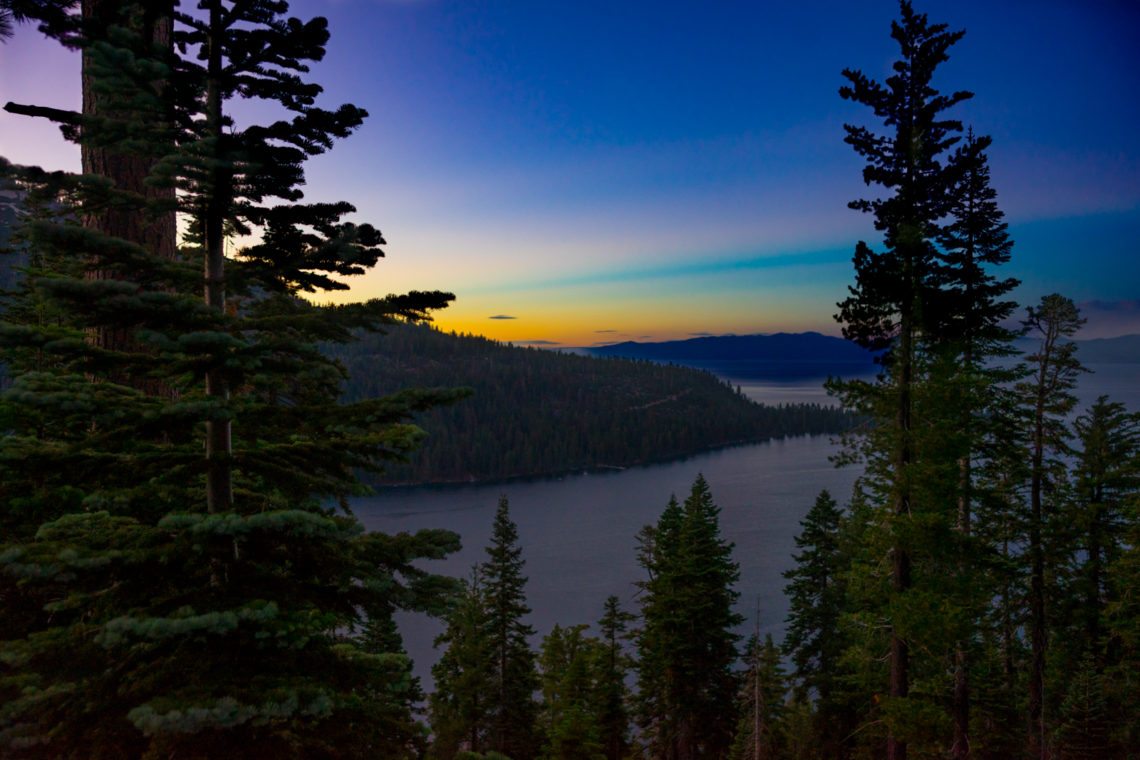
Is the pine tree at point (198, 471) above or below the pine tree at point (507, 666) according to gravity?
above

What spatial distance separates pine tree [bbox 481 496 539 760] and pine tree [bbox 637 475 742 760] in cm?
446

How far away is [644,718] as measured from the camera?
2181 cm

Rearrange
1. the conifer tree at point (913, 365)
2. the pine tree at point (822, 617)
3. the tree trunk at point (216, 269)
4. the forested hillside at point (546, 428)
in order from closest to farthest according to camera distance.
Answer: the tree trunk at point (216, 269) → the conifer tree at point (913, 365) → the pine tree at point (822, 617) → the forested hillside at point (546, 428)

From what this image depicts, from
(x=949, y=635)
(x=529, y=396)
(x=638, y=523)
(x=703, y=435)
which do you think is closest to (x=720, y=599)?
(x=949, y=635)

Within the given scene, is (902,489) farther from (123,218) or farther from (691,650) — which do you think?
(691,650)

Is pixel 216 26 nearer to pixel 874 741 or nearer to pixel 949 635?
pixel 949 635

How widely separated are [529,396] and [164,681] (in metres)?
184

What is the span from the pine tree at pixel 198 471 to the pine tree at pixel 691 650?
1696cm

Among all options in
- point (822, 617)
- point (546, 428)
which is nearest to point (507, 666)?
point (822, 617)

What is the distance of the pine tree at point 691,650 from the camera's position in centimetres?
2025

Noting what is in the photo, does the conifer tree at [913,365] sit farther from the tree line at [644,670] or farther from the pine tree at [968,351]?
the tree line at [644,670]

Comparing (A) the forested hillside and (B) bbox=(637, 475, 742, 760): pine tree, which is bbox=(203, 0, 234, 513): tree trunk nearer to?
(B) bbox=(637, 475, 742, 760): pine tree

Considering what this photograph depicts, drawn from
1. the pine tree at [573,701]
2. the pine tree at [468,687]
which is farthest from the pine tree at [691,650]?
the pine tree at [468,687]

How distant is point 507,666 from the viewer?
2202 centimetres
